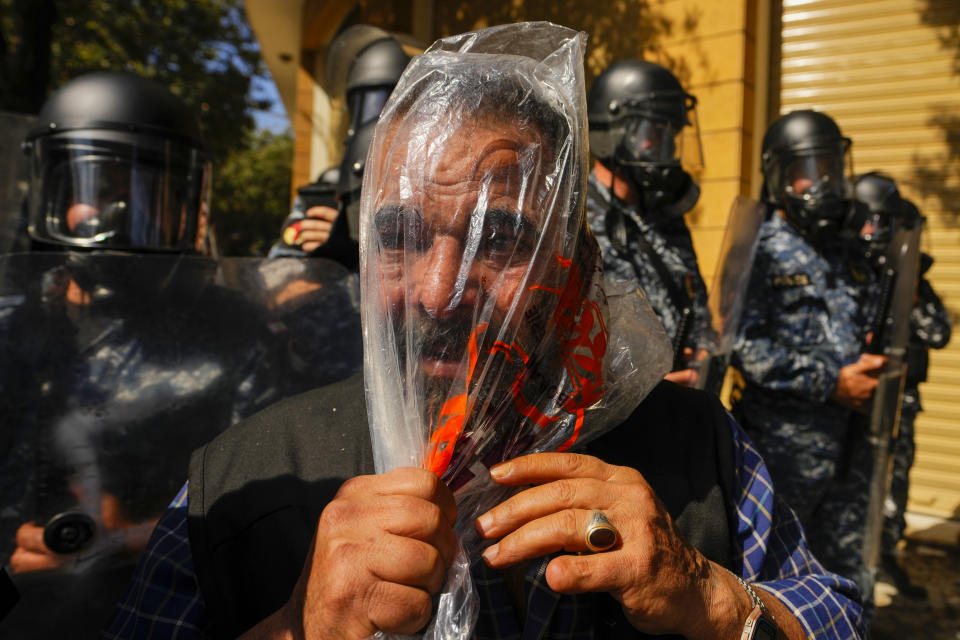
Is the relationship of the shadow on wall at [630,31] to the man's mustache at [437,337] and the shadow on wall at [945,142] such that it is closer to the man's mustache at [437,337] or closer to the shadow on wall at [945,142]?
the shadow on wall at [945,142]

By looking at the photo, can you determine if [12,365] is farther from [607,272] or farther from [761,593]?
[607,272]

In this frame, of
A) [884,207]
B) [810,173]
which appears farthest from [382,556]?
[884,207]

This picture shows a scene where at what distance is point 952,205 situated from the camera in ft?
18.3

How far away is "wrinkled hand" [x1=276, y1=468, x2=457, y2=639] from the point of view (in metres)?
0.87

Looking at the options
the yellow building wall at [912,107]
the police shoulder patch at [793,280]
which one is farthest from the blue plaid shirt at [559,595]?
the yellow building wall at [912,107]

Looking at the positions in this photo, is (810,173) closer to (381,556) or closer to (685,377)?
(685,377)

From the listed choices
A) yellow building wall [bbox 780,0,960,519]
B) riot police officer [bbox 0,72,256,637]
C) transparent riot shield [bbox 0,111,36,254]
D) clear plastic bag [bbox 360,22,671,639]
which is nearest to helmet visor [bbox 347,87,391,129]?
transparent riot shield [bbox 0,111,36,254]

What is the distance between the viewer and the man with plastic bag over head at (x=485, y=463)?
94 cm

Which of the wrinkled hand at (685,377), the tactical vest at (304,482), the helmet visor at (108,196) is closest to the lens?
the tactical vest at (304,482)

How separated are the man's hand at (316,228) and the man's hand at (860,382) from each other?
2266mm

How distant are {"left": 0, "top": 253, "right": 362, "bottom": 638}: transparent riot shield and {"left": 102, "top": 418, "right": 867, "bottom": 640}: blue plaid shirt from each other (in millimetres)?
578

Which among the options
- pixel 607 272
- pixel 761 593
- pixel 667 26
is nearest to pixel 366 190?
pixel 761 593

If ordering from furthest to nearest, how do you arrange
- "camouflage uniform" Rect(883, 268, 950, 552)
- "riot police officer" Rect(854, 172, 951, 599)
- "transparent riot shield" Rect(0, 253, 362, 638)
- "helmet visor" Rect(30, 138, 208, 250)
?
"camouflage uniform" Rect(883, 268, 950, 552) → "riot police officer" Rect(854, 172, 951, 599) → "helmet visor" Rect(30, 138, 208, 250) → "transparent riot shield" Rect(0, 253, 362, 638)

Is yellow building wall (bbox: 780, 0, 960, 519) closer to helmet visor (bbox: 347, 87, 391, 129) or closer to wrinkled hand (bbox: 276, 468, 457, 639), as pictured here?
helmet visor (bbox: 347, 87, 391, 129)
